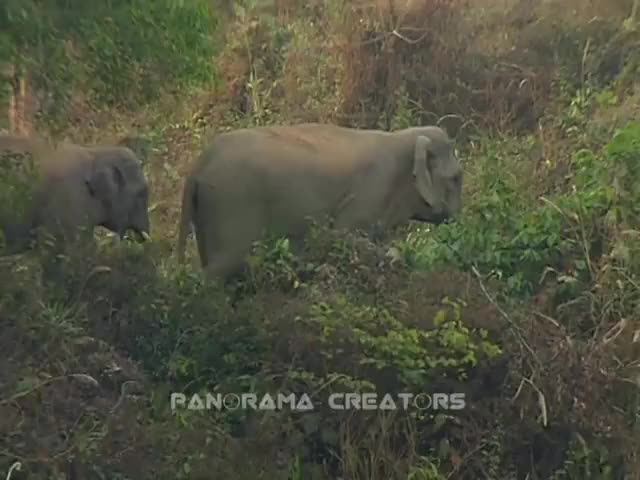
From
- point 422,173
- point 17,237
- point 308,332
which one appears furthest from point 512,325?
point 17,237

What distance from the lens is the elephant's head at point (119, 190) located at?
877 centimetres

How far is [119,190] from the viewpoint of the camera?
884cm

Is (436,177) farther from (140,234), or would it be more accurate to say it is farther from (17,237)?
(17,237)

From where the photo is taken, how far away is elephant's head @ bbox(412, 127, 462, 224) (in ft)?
28.5

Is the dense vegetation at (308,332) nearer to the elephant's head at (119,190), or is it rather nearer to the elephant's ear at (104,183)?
the elephant's head at (119,190)

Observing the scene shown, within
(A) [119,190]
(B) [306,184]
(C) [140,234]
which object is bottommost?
(C) [140,234]

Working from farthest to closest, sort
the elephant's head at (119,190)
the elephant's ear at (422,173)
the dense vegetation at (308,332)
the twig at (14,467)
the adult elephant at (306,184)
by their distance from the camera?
the elephant's head at (119,190) < the elephant's ear at (422,173) < the adult elephant at (306,184) < the dense vegetation at (308,332) < the twig at (14,467)

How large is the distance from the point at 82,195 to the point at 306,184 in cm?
131

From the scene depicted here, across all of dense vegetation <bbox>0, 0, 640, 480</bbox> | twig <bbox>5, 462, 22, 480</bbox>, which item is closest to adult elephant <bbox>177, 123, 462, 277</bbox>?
dense vegetation <bbox>0, 0, 640, 480</bbox>

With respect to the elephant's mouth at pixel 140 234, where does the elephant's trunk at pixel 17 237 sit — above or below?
above

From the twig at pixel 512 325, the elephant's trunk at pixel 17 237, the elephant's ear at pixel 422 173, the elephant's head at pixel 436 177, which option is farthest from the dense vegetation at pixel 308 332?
the elephant's trunk at pixel 17 237

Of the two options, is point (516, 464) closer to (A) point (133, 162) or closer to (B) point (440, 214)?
(B) point (440, 214)

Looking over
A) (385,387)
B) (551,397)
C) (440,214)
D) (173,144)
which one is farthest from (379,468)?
(173,144)

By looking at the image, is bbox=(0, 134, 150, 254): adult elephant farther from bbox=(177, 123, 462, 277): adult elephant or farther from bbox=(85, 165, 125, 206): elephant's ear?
bbox=(177, 123, 462, 277): adult elephant
